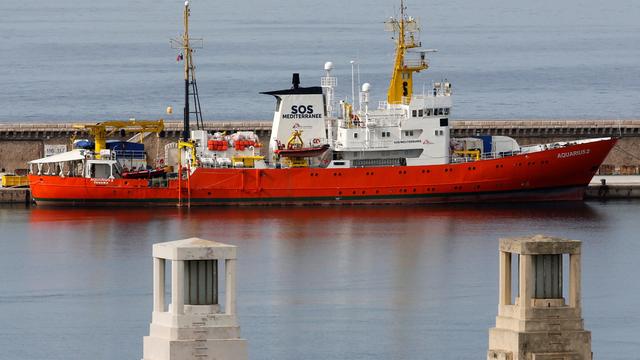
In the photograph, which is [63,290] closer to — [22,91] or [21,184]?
[21,184]

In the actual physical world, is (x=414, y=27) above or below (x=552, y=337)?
above

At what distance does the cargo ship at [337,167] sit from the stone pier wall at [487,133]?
3.09 metres

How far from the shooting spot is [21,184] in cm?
6372

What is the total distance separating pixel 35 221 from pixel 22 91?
59642 millimetres

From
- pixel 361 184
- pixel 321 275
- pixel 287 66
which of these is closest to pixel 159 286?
pixel 321 275

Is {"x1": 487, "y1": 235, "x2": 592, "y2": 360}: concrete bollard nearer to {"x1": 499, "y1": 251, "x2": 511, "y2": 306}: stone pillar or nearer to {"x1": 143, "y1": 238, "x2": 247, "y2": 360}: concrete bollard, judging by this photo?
{"x1": 499, "y1": 251, "x2": 511, "y2": 306}: stone pillar

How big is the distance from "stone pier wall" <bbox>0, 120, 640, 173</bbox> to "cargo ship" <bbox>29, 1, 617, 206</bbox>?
3.09 meters

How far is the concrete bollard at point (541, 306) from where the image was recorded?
2023 cm

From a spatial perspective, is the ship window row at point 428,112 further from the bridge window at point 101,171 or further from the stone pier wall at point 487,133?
the bridge window at point 101,171

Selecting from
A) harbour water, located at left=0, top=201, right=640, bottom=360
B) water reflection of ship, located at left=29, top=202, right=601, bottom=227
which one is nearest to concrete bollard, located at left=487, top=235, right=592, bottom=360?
harbour water, located at left=0, top=201, right=640, bottom=360

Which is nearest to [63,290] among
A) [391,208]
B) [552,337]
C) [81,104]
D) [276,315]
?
[276,315]

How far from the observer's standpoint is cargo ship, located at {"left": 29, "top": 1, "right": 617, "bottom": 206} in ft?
203

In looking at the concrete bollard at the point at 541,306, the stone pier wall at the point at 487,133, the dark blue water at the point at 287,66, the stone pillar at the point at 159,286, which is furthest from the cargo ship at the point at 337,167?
the stone pillar at the point at 159,286

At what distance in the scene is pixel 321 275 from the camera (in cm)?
4625
